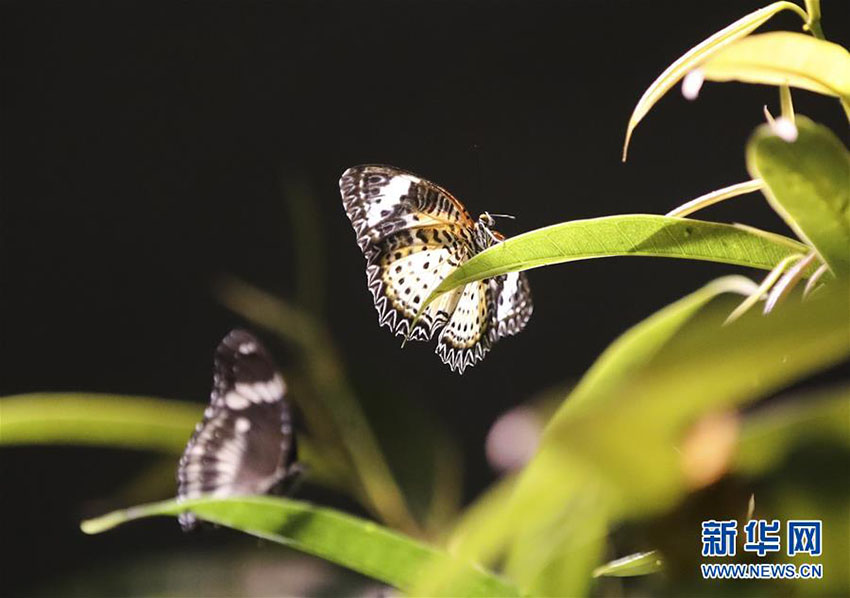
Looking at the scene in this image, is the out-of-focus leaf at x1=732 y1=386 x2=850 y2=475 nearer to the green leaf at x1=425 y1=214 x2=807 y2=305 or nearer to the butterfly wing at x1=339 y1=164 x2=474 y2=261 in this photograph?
the green leaf at x1=425 y1=214 x2=807 y2=305

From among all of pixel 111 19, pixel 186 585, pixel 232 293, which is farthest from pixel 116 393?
pixel 186 585

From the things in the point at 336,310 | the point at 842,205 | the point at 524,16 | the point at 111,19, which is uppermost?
the point at 111,19

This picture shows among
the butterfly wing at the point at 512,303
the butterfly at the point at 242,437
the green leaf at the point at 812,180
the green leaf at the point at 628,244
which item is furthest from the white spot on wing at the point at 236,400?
the green leaf at the point at 812,180

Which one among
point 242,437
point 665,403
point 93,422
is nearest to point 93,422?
point 93,422

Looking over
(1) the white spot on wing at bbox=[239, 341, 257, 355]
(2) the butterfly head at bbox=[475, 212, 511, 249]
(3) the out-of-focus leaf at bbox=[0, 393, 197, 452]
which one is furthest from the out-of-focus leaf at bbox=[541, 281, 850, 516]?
(1) the white spot on wing at bbox=[239, 341, 257, 355]

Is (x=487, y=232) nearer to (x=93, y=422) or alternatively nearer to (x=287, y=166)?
(x=93, y=422)

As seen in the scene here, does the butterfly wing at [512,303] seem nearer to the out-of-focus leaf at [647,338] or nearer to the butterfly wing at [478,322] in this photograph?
the butterfly wing at [478,322]

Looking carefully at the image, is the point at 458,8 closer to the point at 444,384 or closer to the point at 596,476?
the point at 444,384
